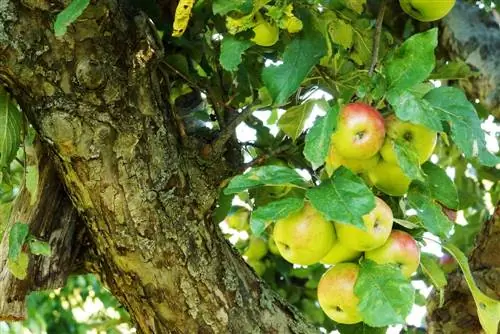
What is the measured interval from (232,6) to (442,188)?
0.34 metres

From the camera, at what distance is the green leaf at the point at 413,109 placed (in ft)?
2.54

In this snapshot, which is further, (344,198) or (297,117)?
(297,117)

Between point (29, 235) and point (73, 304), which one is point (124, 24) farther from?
point (73, 304)

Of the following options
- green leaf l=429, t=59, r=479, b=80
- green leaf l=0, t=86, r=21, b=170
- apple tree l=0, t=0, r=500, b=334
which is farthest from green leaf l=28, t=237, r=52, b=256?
green leaf l=429, t=59, r=479, b=80

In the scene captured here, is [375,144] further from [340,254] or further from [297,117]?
[297,117]

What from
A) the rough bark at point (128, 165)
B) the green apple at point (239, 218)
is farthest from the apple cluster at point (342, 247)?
the green apple at point (239, 218)

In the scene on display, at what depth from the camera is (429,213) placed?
918 mm

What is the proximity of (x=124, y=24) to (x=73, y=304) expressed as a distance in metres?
1.88

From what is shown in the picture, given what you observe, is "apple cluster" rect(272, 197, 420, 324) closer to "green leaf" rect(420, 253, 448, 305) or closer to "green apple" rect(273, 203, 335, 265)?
"green apple" rect(273, 203, 335, 265)

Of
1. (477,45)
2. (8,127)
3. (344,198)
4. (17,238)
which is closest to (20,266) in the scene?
(17,238)

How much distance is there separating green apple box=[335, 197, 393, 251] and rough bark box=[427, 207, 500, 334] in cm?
48

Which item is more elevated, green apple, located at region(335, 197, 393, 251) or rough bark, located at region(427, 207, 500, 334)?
green apple, located at region(335, 197, 393, 251)

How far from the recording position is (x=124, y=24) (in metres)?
1.04

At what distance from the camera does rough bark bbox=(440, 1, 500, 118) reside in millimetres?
1540
